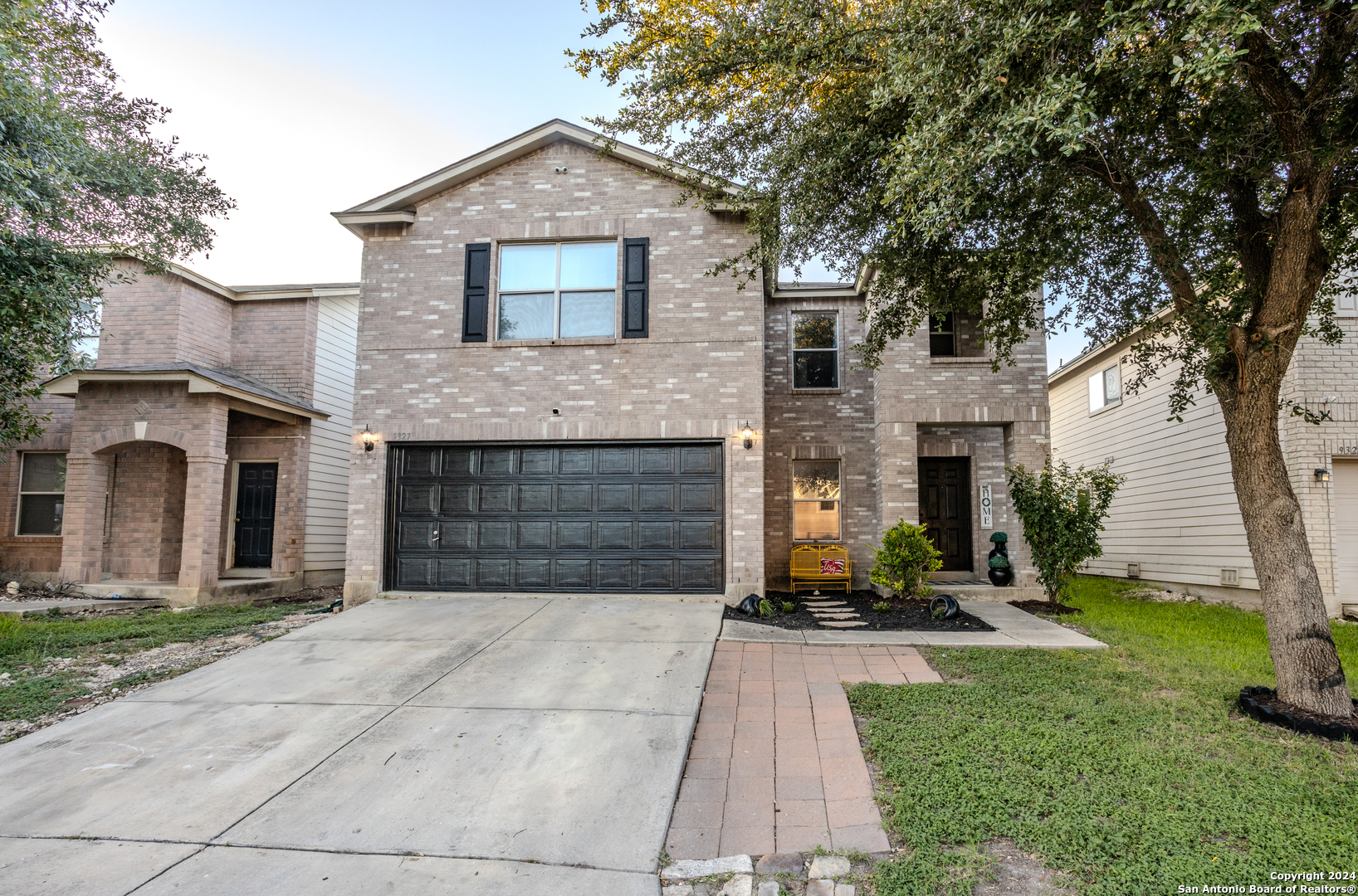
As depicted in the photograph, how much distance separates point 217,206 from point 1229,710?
14765 mm

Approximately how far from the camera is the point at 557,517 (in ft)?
29.7

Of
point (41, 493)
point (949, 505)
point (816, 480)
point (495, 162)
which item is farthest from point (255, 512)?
point (949, 505)

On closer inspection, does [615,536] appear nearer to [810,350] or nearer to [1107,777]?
[810,350]

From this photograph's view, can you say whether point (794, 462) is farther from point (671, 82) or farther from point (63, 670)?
Result: point (63, 670)

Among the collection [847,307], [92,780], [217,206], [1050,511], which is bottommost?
[92,780]

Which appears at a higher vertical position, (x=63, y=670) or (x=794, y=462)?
(x=794, y=462)

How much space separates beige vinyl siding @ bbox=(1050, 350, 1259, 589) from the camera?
984cm

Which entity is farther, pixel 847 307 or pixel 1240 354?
pixel 847 307

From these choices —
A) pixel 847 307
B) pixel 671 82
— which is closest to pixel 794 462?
pixel 847 307

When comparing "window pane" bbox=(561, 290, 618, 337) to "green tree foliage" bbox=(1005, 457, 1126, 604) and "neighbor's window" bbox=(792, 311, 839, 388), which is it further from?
"green tree foliage" bbox=(1005, 457, 1126, 604)

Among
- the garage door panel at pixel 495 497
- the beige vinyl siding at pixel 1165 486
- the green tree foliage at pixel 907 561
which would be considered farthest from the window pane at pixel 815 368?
the garage door panel at pixel 495 497

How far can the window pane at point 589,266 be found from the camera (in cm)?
927

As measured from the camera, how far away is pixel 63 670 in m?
6.11

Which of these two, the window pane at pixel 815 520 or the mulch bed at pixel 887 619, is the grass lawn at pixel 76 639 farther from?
the window pane at pixel 815 520
